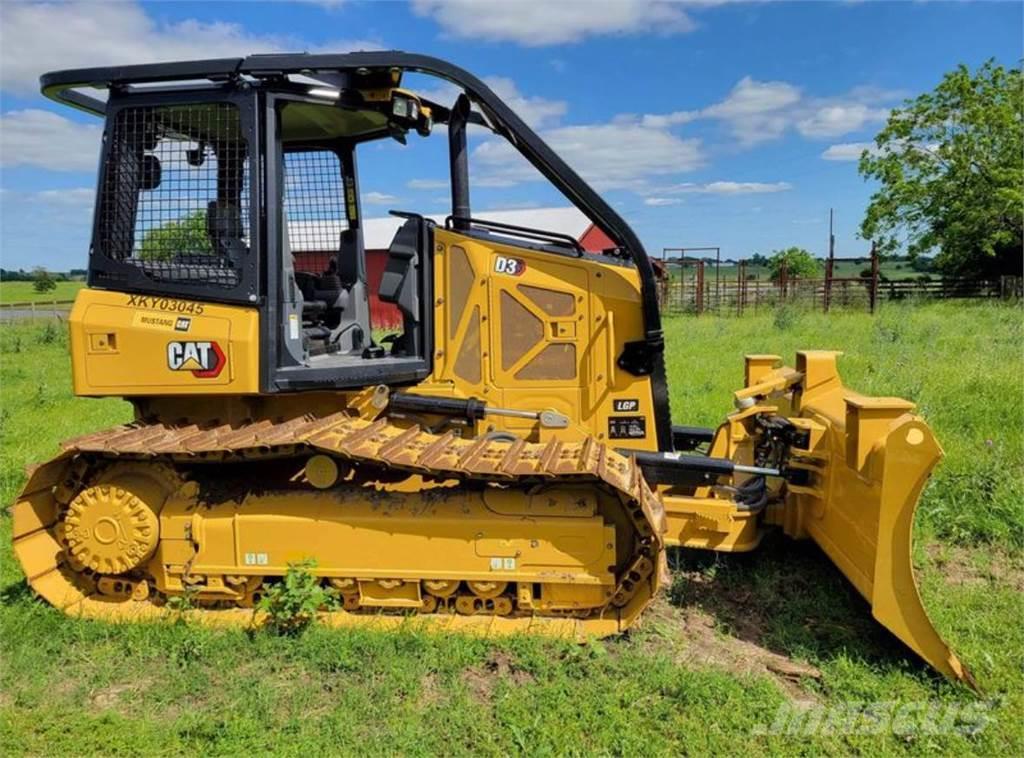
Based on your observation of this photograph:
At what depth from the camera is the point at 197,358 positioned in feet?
13.3

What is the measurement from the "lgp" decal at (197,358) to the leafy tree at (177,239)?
533mm

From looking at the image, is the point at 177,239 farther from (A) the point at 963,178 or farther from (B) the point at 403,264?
(A) the point at 963,178

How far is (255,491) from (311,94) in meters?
2.22

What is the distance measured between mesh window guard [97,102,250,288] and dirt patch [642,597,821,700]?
2.99m

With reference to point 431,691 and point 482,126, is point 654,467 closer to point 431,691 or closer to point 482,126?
point 431,691

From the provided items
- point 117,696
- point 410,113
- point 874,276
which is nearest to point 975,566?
point 410,113

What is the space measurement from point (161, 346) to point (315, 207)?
1.87 metres

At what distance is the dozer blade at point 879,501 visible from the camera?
3.49 meters

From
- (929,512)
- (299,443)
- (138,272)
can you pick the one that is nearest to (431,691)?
(299,443)

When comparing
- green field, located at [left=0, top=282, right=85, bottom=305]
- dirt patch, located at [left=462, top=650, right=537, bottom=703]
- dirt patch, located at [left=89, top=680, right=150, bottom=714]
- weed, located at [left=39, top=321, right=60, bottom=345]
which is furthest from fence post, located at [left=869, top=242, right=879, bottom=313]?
green field, located at [left=0, top=282, right=85, bottom=305]

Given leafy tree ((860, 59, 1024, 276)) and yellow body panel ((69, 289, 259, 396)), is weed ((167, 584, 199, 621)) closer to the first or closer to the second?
yellow body panel ((69, 289, 259, 396))

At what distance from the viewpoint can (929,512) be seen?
5.41 metres

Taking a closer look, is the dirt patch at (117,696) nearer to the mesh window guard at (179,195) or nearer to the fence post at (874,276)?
the mesh window guard at (179,195)

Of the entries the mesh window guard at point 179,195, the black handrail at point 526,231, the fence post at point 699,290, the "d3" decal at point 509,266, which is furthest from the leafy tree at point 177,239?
the fence post at point 699,290
